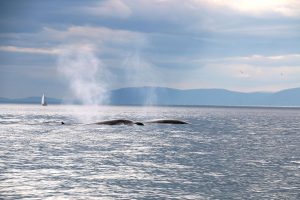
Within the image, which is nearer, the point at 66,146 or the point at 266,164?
the point at 266,164

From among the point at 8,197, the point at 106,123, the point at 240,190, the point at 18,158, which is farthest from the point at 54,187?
the point at 106,123

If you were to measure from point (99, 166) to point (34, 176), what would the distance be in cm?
855

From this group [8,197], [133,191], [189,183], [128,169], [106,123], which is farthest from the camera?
[106,123]

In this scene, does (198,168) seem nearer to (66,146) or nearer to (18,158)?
(18,158)

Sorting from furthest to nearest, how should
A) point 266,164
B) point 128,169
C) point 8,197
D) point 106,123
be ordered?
point 106,123 → point 266,164 → point 128,169 → point 8,197

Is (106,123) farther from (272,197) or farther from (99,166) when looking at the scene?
(272,197)

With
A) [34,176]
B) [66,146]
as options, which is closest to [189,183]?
[34,176]

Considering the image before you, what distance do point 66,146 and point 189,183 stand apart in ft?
111

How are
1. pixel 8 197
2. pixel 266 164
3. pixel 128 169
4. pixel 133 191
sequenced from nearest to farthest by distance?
1. pixel 8 197
2. pixel 133 191
3. pixel 128 169
4. pixel 266 164

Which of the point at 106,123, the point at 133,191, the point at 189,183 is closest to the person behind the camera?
the point at 133,191

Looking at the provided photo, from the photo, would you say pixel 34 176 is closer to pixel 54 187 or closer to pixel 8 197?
pixel 54 187

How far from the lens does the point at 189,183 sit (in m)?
38.8

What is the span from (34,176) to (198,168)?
16076 mm

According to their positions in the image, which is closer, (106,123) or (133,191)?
(133,191)
